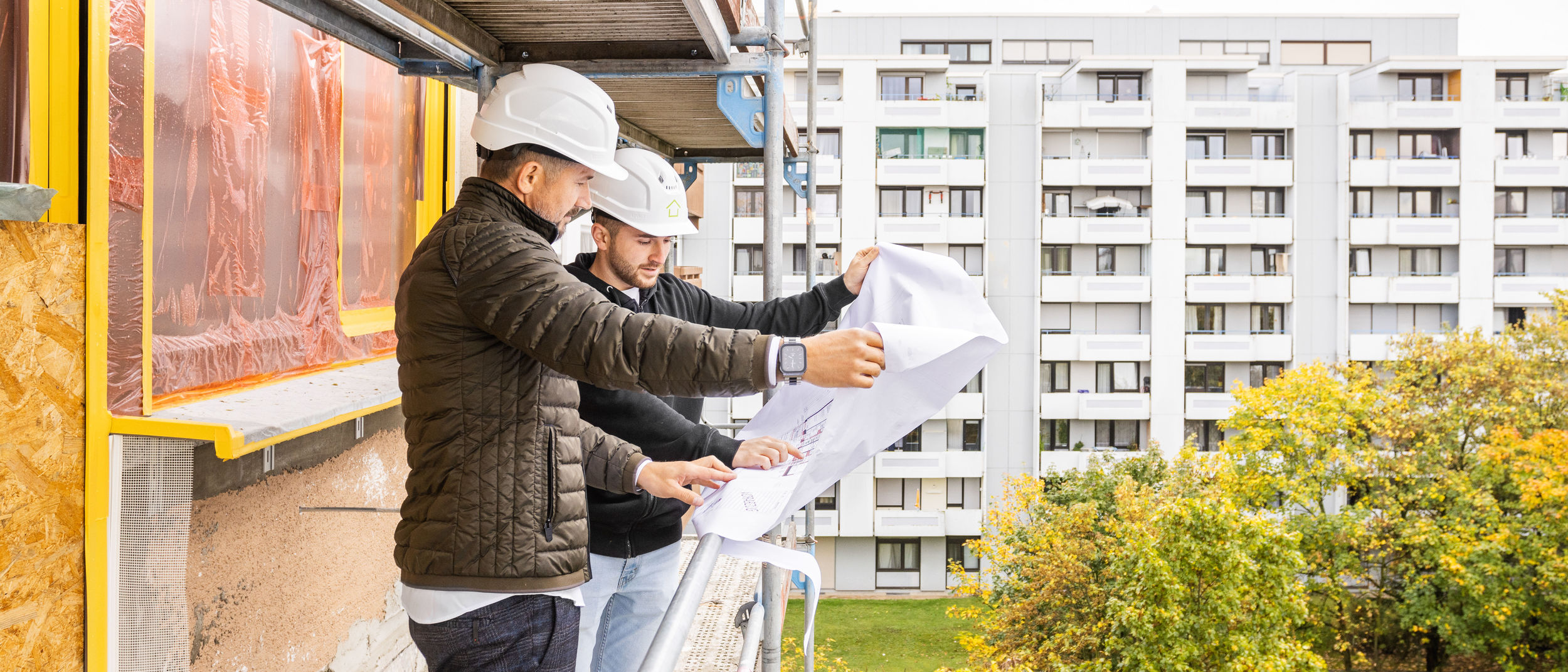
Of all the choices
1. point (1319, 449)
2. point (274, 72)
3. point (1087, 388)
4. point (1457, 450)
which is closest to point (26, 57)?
point (274, 72)

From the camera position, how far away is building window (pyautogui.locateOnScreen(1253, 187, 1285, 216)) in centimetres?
2978

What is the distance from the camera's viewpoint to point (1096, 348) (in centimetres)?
2966

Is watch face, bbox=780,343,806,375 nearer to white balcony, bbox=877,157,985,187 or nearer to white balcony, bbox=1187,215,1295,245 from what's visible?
white balcony, bbox=877,157,985,187

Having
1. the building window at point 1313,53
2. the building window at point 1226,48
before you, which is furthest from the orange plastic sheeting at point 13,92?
the building window at point 1313,53

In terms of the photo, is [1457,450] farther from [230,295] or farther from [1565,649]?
[230,295]

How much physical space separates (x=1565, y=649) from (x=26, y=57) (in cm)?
2119

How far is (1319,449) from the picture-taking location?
19.3 m

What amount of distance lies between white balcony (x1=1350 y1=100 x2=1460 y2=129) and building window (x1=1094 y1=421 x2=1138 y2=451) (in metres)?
10.5

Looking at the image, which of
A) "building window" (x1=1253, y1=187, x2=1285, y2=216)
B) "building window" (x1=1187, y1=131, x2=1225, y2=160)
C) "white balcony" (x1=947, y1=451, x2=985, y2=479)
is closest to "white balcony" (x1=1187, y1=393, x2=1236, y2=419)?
"building window" (x1=1253, y1=187, x2=1285, y2=216)

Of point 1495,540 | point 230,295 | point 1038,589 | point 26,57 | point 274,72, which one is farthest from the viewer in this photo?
point 1038,589

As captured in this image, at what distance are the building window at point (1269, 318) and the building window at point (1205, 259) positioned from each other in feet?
4.91

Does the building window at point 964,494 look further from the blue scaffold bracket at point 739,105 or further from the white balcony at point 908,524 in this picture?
the blue scaffold bracket at point 739,105

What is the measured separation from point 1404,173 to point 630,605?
32.5 meters

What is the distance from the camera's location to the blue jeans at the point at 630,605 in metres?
2.57
